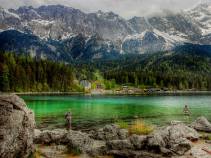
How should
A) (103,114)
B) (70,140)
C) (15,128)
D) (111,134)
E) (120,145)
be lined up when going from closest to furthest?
1. (15,128)
2. (120,145)
3. (70,140)
4. (111,134)
5. (103,114)

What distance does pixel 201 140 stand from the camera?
46.5m

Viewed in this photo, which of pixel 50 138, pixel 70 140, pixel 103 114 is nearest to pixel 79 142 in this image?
pixel 70 140

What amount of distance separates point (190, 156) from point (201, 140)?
13.3 m

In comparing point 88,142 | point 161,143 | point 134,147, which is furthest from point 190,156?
point 88,142

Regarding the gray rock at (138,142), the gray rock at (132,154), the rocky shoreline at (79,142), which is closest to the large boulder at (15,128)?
the rocky shoreline at (79,142)

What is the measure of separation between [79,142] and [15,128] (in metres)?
11.5

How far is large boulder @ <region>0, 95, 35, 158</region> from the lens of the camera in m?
24.0

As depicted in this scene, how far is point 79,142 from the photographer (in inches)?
1395

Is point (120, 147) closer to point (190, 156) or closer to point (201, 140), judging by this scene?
A: point (190, 156)

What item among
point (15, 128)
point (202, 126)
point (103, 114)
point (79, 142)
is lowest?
point (103, 114)

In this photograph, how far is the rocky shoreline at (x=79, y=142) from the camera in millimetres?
24819

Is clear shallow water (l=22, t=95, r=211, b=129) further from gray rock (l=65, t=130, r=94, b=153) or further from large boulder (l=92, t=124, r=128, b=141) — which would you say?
gray rock (l=65, t=130, r=94, b=153)

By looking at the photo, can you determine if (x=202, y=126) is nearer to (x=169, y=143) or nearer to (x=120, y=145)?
(x=169, y=143)

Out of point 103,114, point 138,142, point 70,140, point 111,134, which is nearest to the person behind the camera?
point 138,142
